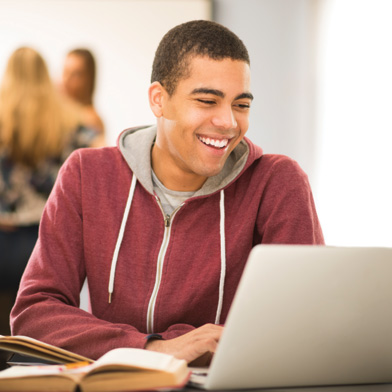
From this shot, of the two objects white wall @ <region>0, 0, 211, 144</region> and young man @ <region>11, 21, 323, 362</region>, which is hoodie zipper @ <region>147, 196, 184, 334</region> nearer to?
young man @ <region>11, 21, 323, 362</region>

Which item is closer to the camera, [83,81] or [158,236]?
[158,236]

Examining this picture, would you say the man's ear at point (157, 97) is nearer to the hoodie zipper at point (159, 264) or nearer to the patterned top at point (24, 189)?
the hoodie zipper at point (159, 264)

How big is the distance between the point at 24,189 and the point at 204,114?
1.53 metres

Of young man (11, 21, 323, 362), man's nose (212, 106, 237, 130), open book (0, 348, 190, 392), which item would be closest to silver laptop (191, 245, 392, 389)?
open book (0, 348, 190, 392)

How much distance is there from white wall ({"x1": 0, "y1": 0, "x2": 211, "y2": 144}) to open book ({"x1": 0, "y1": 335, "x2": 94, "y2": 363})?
2.01 metres

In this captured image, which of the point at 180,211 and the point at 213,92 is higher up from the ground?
the point at 213,92

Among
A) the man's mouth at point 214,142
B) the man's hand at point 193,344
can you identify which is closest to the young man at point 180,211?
the man's mouth at point 214,142

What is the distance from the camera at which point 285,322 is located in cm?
81

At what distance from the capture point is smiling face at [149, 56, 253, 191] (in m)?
1.37

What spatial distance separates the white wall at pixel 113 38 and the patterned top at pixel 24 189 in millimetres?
360

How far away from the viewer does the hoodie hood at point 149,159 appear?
1.48 meters

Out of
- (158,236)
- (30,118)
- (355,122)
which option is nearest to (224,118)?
(158,236)

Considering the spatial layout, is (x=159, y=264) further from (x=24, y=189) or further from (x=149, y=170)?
(x=24, y=189)

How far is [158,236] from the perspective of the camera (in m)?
1.46
